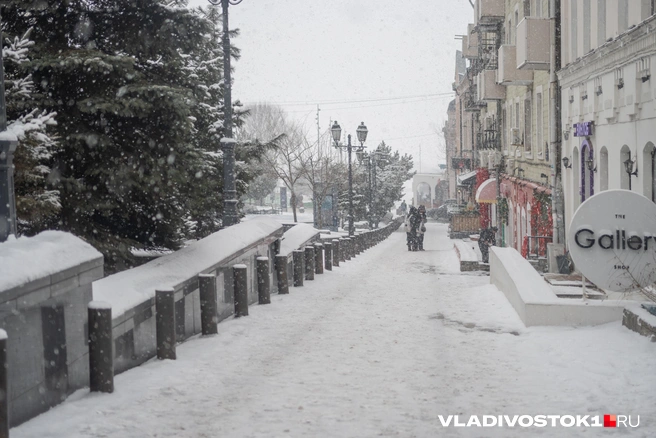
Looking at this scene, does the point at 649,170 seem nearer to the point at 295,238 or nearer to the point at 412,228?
the point at 295,238

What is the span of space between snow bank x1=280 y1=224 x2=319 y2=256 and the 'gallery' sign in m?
6.17

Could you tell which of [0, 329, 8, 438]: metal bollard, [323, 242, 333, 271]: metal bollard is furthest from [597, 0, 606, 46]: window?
[0, 329, 8, 438]: metal bollard

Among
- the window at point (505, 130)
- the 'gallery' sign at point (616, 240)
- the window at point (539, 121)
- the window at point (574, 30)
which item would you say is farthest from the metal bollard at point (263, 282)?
the window at point (505, 130)

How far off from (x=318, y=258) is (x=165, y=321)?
33.9 ft

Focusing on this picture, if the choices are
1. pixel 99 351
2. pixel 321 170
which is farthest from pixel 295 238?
pixel 321 170

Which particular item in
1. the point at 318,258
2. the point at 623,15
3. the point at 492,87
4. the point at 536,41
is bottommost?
the point at 318,258

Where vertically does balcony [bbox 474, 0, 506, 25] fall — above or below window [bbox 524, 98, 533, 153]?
above

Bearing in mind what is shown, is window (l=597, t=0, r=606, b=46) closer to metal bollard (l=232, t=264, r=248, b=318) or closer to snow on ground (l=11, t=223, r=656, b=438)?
snow on ground (l=11, t=223, r=656, b=438)

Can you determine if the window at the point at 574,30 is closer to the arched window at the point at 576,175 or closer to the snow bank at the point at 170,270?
the arched window at the point at 576,175

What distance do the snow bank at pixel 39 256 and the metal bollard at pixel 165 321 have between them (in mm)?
1099

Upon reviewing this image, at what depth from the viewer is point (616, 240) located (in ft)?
30.8

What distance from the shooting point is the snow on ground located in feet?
19.0

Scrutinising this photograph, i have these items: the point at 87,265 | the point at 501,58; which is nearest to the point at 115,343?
the point at 87,265

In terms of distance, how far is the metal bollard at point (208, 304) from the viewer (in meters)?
9.26
